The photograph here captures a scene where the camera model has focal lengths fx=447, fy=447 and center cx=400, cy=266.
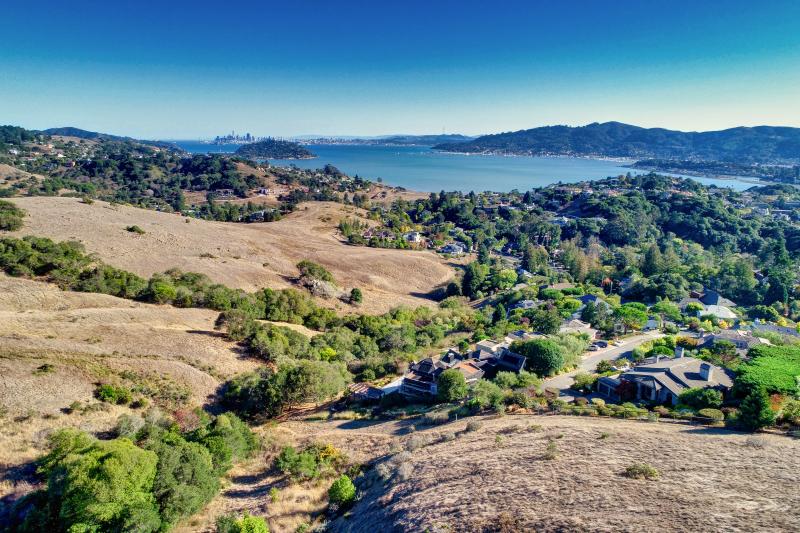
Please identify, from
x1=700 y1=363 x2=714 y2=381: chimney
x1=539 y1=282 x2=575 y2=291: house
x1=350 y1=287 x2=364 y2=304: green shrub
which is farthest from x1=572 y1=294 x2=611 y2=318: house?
x1=350 y1=287 x2=364 y2=304: green shrub

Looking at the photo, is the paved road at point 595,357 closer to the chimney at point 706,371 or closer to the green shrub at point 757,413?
the chimney at point 706,371

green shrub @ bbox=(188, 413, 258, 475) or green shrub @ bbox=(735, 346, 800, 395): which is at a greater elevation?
green shrub @ bbox=(735, 346, 800, 395)

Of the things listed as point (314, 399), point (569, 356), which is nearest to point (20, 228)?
point (314, 399)

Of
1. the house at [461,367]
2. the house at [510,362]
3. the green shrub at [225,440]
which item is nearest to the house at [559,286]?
the house at [461,367]

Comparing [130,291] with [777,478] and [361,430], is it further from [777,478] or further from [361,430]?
[777,478]

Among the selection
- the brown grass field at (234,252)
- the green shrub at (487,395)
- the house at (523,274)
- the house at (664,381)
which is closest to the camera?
the green shrub at (487,395)

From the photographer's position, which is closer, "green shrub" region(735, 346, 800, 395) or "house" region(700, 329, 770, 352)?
"green shrub" region(735, 346, 800, 395)

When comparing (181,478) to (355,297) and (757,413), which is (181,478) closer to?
(757,413)

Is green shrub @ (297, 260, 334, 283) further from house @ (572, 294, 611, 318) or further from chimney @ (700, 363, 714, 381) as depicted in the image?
chimney @ (700, 363, 714, 381)
